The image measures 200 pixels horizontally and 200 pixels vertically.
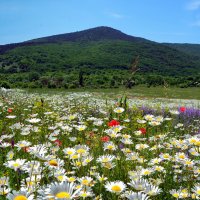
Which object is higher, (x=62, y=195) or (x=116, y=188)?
(x=62, y=195)

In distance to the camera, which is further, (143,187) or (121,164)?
(121,164)

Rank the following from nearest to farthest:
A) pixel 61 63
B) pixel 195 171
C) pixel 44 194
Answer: pixel 44 194 < pixel 195 171 < pixel 61 63

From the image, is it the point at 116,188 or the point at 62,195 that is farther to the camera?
the point at 116,188

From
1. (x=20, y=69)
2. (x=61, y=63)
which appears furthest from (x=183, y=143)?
(x=61, y=63)

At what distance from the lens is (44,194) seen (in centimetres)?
165

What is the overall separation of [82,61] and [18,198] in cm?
16734

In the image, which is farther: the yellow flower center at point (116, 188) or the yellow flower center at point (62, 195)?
the yellow flower center at point (116, 188)

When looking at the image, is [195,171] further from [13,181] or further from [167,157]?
[13,181]

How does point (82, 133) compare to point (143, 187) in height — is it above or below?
below

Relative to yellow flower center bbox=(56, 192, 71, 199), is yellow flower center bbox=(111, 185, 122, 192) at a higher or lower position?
lower

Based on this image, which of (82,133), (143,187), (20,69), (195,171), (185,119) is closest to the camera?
(143,187)

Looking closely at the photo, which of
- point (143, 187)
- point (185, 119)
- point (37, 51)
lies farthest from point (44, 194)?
point (37, 51)

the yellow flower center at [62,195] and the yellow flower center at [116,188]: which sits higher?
the yellow flower center at [62,195]

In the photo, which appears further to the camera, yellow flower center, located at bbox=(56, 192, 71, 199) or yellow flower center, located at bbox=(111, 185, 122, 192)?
yellow flower center, located at bbox=(111, 185, 122, 192)
